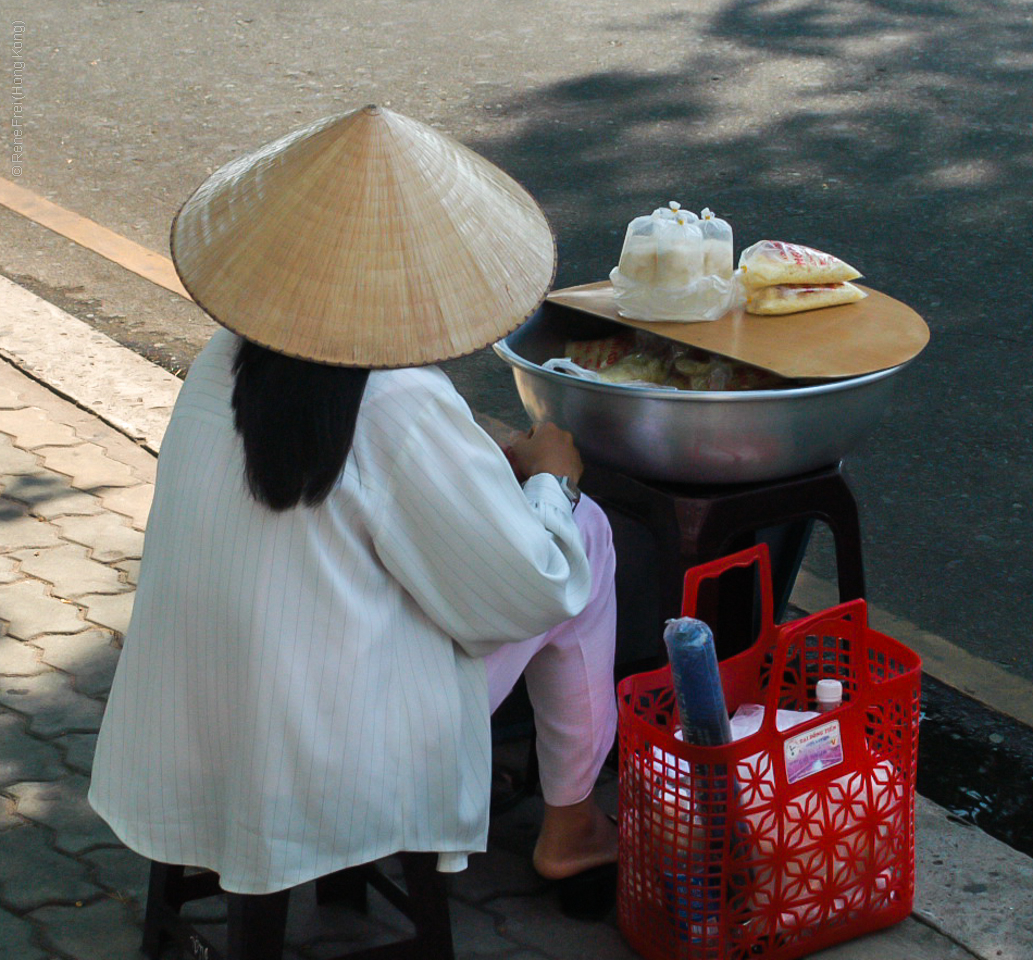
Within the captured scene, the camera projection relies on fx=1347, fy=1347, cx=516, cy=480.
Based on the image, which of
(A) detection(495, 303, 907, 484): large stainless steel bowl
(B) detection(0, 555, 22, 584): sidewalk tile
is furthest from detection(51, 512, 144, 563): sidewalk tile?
(A) detection(495, 303, 907, 484): large stainless steel bowl

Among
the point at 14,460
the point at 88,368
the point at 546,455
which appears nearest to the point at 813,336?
the point at 546,455

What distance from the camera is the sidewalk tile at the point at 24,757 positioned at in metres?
2.40

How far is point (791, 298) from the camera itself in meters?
2.27

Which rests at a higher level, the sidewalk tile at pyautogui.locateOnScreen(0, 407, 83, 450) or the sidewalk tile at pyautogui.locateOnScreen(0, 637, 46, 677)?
the sidewalk tile at pyautogui.locateOnScreen(0, 407, 83, 450)

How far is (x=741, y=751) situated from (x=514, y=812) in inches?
27.6

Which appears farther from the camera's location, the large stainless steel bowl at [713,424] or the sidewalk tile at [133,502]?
the sidewalk tile at [133,502]

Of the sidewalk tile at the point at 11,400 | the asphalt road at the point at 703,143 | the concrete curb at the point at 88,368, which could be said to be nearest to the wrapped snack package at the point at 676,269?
the asphalt road at the point at 703,143

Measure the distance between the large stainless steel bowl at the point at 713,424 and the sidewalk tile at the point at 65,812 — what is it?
104 centimetres

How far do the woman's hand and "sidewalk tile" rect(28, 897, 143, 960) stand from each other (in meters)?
0.92

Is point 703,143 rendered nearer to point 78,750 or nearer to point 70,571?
point 70,571

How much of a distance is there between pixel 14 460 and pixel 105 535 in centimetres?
53

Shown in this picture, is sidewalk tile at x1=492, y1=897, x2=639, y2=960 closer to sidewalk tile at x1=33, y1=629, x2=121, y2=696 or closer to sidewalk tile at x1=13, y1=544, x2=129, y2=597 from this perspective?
sidewalk tile at x1=33, y1=629, x2=121, y2=696

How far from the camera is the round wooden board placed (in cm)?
207

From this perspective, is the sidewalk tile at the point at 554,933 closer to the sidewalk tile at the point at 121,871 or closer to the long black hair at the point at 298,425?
the sidewalk tile at the point at 121,871
